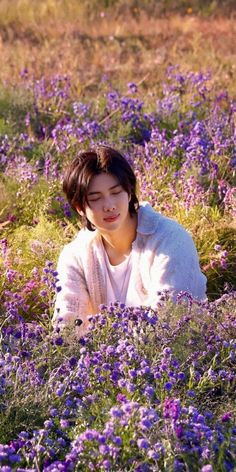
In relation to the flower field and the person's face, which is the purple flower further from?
the person's face

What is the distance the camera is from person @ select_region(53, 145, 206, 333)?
3787 mm

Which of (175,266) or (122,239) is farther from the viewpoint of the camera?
(122,239)

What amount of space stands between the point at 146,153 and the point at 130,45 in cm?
434

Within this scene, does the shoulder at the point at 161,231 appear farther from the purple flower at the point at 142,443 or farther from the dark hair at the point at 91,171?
the purple flower at the point at 142,443

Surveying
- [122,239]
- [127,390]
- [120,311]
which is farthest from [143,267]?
[127,390]

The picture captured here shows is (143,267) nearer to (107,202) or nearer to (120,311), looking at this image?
(107,202)

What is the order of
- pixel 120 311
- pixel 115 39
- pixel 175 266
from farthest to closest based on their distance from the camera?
1. pixel 115 39
2. pixel 175 266
3. pixel 120 311

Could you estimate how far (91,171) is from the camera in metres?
3.78

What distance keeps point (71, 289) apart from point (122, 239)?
0.34 metres

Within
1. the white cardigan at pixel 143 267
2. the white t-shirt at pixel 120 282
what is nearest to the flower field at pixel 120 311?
the white cardigan at pixel 143 267

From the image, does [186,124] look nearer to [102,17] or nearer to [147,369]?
[147,369]

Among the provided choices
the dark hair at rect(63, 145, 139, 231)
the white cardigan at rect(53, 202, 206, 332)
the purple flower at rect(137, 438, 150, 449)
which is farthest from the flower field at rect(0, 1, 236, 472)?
the dark hair at rect(63, 145, 139, 231)

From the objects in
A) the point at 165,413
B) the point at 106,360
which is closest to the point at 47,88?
the point at 106,360

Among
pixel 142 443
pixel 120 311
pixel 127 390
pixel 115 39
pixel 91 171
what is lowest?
pixel 142 443
